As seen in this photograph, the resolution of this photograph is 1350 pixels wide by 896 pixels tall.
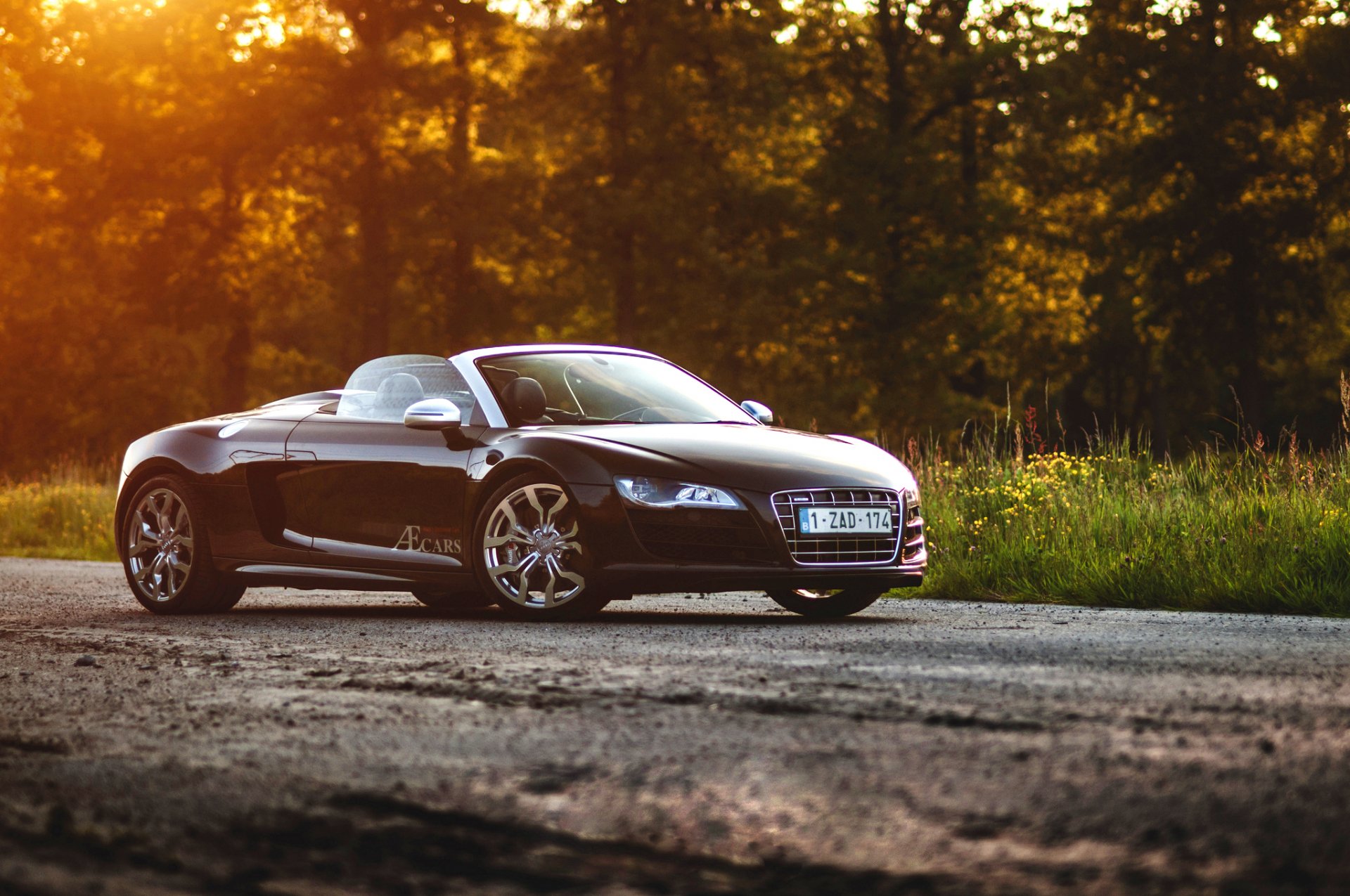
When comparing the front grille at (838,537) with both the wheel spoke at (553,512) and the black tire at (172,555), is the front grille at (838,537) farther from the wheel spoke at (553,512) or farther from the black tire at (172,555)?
the black tire at (172,555)

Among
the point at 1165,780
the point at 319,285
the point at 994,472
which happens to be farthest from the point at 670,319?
the point at 1165,780

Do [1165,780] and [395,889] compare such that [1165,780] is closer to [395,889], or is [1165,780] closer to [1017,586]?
[395,889]

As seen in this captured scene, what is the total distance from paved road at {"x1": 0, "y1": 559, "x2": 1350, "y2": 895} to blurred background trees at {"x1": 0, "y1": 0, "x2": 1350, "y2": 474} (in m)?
33.8

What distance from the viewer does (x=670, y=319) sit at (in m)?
44.9

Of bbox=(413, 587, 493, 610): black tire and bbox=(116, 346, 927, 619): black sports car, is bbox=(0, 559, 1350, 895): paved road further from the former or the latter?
bbox=(413, 587, 493, 610): black tire

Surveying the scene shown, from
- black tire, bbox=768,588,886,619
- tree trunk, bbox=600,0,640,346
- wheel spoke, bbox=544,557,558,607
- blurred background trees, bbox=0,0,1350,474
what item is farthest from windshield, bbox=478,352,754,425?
tree trunk, bbox=600,0,640,346

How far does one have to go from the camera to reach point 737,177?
44.0 meters

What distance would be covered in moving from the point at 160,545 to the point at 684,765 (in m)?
6.35

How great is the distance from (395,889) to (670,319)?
138ft

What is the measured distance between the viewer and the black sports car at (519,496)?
26.4 feet

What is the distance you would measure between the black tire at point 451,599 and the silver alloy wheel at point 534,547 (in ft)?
4.59

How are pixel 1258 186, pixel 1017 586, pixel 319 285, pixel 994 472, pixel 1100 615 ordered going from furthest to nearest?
pixel 319 285 → pixel 1258 186 → pixel 994 472 → pixel 1017 586 → pixel 1100 615

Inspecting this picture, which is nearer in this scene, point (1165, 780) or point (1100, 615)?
point (1165, 780)

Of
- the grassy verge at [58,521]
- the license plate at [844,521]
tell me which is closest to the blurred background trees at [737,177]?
the grassy verge at [58,521]
